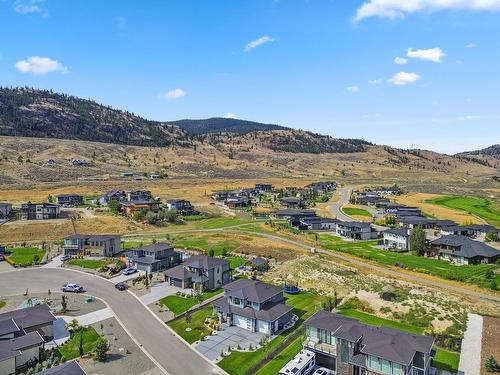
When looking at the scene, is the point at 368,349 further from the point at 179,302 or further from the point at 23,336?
the point at 23,336

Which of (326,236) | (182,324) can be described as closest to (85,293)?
(182,324)

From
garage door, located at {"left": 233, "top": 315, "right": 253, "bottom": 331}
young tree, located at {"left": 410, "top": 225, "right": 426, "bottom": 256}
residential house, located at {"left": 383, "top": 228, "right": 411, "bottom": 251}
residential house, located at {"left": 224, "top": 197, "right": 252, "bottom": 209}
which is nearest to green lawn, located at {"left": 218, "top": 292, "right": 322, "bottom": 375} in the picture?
garage door, located at {"left": 233, "top": 315, "right": 253, "bottom": 331}

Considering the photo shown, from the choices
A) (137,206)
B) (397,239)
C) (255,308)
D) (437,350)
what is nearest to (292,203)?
(137,206)

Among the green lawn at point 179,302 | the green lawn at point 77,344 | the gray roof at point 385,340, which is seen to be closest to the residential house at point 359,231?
the green lawn at point 179,302

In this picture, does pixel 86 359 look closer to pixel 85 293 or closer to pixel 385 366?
pixel 85 293

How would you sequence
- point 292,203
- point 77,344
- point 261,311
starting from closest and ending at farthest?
point 77,344 < point 261,311 < point 292,203

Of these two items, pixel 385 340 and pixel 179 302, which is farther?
pixel 179 302
